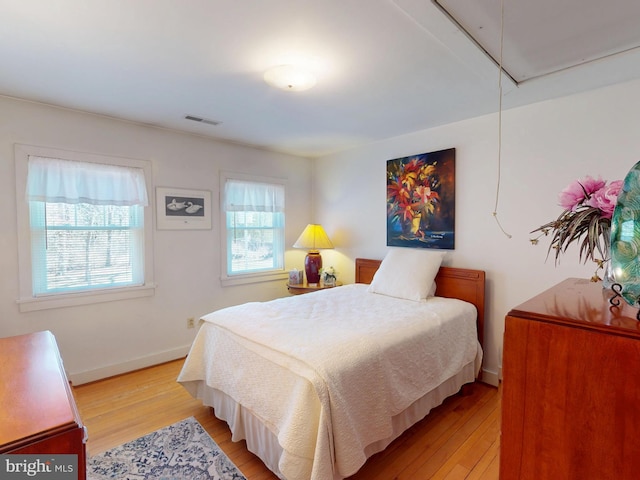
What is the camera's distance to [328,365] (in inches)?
59.6

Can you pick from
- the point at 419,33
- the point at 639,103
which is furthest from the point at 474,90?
the point at 639,103

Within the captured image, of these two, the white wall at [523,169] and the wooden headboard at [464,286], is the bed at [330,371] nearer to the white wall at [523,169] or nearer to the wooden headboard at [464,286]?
the wooden headboard at [464,286]

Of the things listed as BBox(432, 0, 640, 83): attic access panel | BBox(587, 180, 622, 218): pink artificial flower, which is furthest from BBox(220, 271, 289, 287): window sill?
BBox(587, 180, 622, 218): pink artificial flower

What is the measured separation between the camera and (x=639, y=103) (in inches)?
81.4

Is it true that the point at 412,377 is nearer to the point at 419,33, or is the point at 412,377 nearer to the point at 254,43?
the point at 419,33

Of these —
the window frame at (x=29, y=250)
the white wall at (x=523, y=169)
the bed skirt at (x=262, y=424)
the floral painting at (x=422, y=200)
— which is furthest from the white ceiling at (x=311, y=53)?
the bed skirt at (x=262, y=424)

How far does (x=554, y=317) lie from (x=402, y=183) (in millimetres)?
A: 2730

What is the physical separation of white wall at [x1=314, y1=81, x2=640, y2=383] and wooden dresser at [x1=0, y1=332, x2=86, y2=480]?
288cm

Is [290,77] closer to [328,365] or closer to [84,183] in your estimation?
[328,365]

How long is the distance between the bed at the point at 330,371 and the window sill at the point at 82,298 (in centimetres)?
116

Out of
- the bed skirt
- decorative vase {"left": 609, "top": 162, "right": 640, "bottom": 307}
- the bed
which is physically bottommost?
the bed skirt

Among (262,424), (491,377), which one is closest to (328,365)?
(262,424)

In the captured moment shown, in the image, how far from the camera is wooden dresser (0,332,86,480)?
2.55ft

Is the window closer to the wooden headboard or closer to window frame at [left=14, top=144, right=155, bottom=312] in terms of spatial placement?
window frame at [left=14, top=144, right=155, bottom=312]
